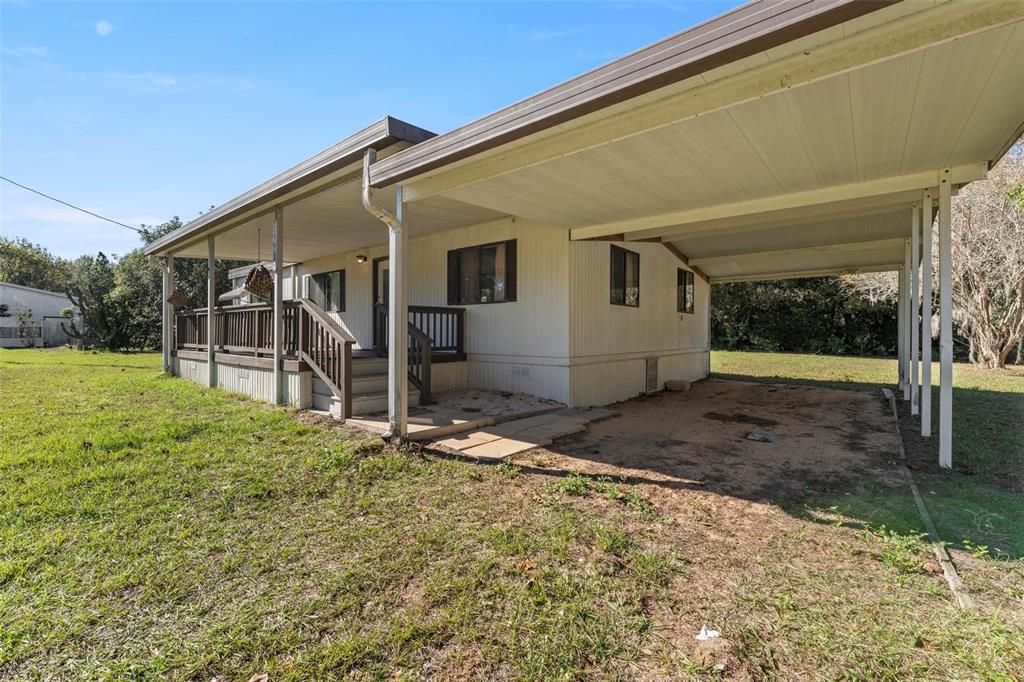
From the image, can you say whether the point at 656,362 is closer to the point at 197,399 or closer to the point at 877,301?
the point at 197,399

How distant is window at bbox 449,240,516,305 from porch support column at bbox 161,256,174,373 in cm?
699

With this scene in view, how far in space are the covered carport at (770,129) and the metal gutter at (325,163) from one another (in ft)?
0.90

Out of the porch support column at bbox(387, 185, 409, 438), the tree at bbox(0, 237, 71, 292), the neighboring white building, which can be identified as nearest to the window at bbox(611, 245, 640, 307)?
the porch support column at bbox(387, 185, 409, 438)

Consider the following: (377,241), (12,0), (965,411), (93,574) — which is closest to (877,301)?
(965,411)

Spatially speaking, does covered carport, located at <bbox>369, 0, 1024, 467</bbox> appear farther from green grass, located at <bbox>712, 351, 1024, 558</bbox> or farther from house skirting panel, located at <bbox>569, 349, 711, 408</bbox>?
house skirting panel, located at <bbox>569, 349, 711, 408</bbox>

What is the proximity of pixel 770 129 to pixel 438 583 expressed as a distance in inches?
147

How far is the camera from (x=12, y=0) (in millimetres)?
7031

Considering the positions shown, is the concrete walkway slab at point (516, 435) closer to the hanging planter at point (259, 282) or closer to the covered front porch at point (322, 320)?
the covered front porch at point (322, 320)

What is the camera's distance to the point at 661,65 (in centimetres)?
270

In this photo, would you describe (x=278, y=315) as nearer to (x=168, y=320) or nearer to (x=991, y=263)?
(x=168, y=320)

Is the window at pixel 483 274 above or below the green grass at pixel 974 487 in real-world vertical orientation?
above

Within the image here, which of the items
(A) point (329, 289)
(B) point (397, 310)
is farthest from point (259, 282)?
(B) point (397, 310)

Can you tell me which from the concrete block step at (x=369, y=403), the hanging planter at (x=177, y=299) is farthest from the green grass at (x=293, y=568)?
the hanging planter at (x=177, y=299)

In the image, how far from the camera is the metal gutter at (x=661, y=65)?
2.21 metres
